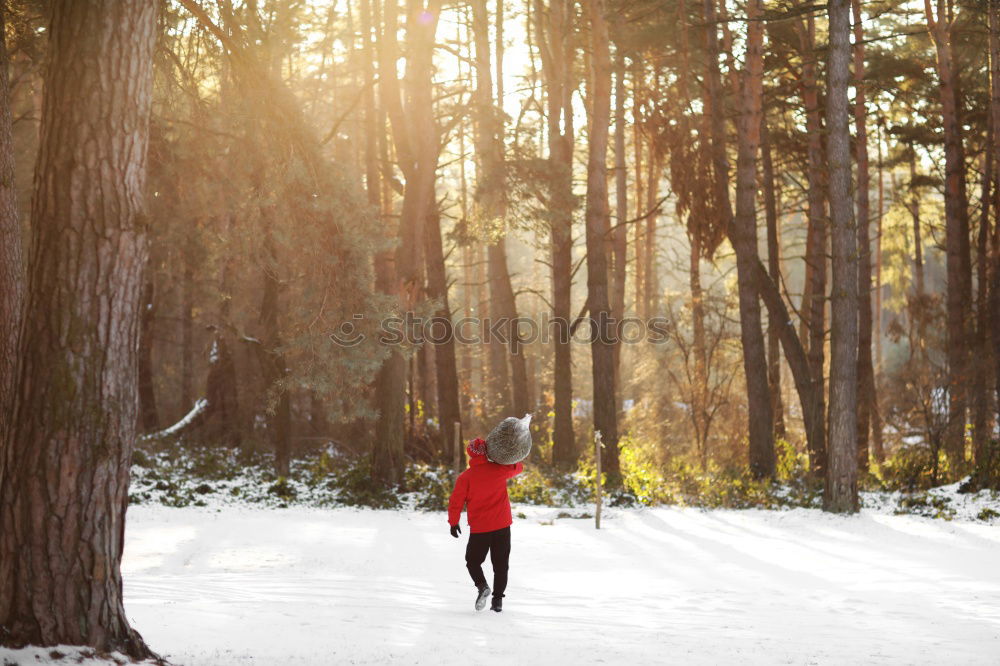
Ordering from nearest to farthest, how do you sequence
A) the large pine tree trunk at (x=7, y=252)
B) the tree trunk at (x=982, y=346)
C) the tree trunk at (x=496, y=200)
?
the large pine tree trunk at (x=7, y=252) < the tree trunk at (x=496, y=200) < the tree trunk at (x=982, y=346)

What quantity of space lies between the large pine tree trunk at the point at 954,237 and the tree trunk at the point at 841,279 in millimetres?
4911

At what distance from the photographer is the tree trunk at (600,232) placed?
56.3ft

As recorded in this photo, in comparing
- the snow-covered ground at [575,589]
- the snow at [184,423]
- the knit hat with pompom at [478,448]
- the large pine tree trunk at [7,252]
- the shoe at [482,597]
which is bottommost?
the snow-covered ground at [575,589]

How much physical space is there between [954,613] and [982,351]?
12637mm

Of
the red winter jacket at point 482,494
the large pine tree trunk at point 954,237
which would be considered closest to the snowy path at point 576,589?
the red winter jacket at point 482,494

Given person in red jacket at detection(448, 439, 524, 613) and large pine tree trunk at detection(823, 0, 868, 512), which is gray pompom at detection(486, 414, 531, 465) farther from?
large pine tree trunk at detection(823, 0, 868, 512)

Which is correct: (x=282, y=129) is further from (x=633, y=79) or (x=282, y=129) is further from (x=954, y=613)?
(x=633, y=79)

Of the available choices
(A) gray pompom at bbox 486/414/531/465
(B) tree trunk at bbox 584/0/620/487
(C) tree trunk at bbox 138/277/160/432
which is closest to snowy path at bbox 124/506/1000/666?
(A) gray pompom at bbox 486/414/531/465

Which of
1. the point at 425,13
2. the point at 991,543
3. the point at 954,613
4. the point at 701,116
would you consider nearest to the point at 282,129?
the point at 425,13

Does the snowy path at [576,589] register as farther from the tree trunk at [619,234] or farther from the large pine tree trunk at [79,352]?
the tree trunk at [619,234]

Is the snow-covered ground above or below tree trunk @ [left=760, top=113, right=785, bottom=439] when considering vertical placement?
below

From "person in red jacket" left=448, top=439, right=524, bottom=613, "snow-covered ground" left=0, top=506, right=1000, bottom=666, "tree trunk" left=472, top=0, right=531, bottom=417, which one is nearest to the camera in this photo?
"snow-covered ground" left=0, top=506, right=1000, bottom=666

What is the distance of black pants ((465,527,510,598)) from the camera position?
7223 millimetres

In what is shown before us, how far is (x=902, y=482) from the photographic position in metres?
16.4
